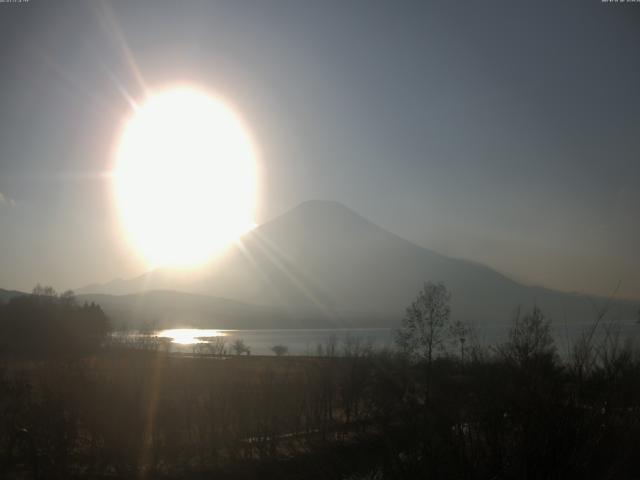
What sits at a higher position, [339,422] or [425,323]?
[425,323]

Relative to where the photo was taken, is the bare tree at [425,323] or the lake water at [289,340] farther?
the lake water at [289,340]

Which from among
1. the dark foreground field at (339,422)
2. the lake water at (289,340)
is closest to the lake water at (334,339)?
the lake water at (289,340)

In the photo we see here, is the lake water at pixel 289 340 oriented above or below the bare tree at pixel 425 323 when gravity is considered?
below

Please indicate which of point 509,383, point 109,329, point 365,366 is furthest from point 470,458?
point 109,329

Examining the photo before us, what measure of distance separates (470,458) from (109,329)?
169 ft

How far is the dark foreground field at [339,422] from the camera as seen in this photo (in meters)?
3.34

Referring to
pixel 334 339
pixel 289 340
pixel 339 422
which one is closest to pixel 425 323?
pixel 334 339

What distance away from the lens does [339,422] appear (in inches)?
738

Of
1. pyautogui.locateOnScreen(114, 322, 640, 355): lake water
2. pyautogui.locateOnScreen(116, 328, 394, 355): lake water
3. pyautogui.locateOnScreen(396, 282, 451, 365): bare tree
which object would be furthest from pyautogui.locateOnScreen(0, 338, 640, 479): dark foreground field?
pyautogui.locateOnScreen(116, 328, 394, 355): lake water

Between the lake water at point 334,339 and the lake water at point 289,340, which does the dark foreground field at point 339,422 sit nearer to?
the lake water at point 334,339

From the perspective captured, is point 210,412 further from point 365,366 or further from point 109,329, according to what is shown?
point 109,329

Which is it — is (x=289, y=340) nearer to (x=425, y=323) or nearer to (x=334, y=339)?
(x=334, y=339)

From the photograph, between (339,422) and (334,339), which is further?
(334,339)

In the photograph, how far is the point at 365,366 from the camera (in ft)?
76.5
